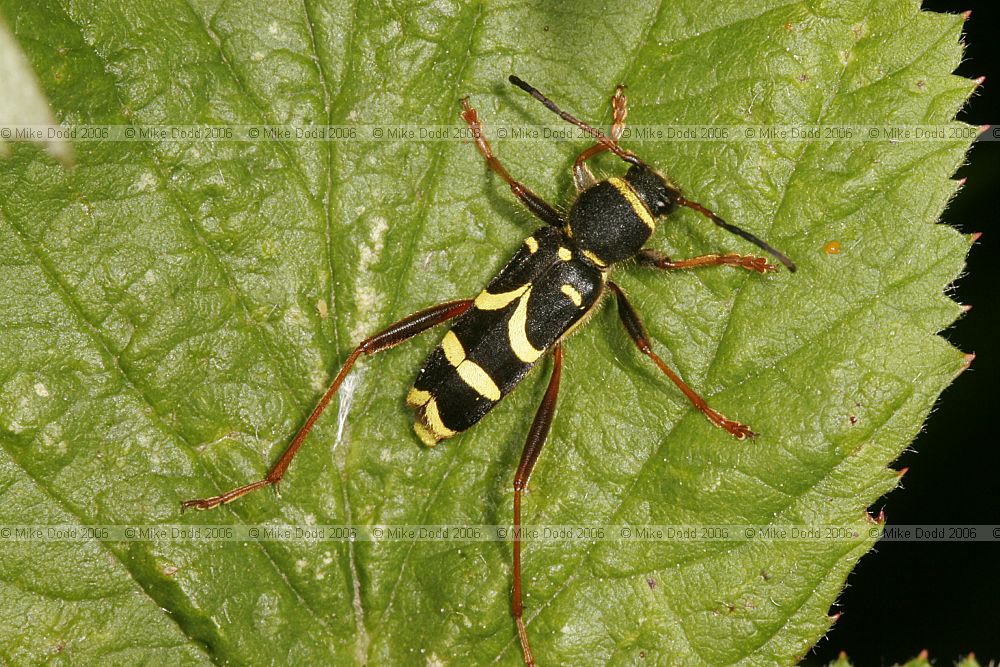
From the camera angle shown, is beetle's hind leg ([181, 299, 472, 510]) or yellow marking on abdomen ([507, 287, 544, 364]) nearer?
beetle's hind leg ([181, 299, 472, 510])

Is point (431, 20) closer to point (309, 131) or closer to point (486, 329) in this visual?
point (309, 131)

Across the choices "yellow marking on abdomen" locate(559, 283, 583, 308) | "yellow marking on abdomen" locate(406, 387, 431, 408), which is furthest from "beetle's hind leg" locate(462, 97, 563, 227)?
"yellow marking on abdomen" locate(406, 387, 431, 408)

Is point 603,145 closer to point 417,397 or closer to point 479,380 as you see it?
point 479,380

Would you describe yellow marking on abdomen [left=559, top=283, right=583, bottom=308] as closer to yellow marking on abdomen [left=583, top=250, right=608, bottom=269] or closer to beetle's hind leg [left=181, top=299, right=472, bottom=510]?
yellow marking on abdomen [left=583, top=250, right=608, bottom=269]

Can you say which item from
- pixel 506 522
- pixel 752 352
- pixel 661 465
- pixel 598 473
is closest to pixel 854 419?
pixel 752 352

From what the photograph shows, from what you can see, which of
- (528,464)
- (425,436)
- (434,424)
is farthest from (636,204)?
(425,436)

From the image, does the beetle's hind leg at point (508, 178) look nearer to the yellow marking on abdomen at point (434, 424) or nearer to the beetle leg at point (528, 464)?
the beetle leg at point (528, 464)

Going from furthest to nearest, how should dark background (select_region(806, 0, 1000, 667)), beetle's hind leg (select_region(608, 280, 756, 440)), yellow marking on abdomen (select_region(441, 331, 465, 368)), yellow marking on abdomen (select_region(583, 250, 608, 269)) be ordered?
1. dark background (select_region(806, 0, 1000, 667))
2. yellow marking on abdomen (select_region(583, 250, 608, 269))
3. yellow marking on abdomen (select_region(441, 331, 465, 368))
4. beetle's hind leg (select_region(608, 280, 756, 440))
